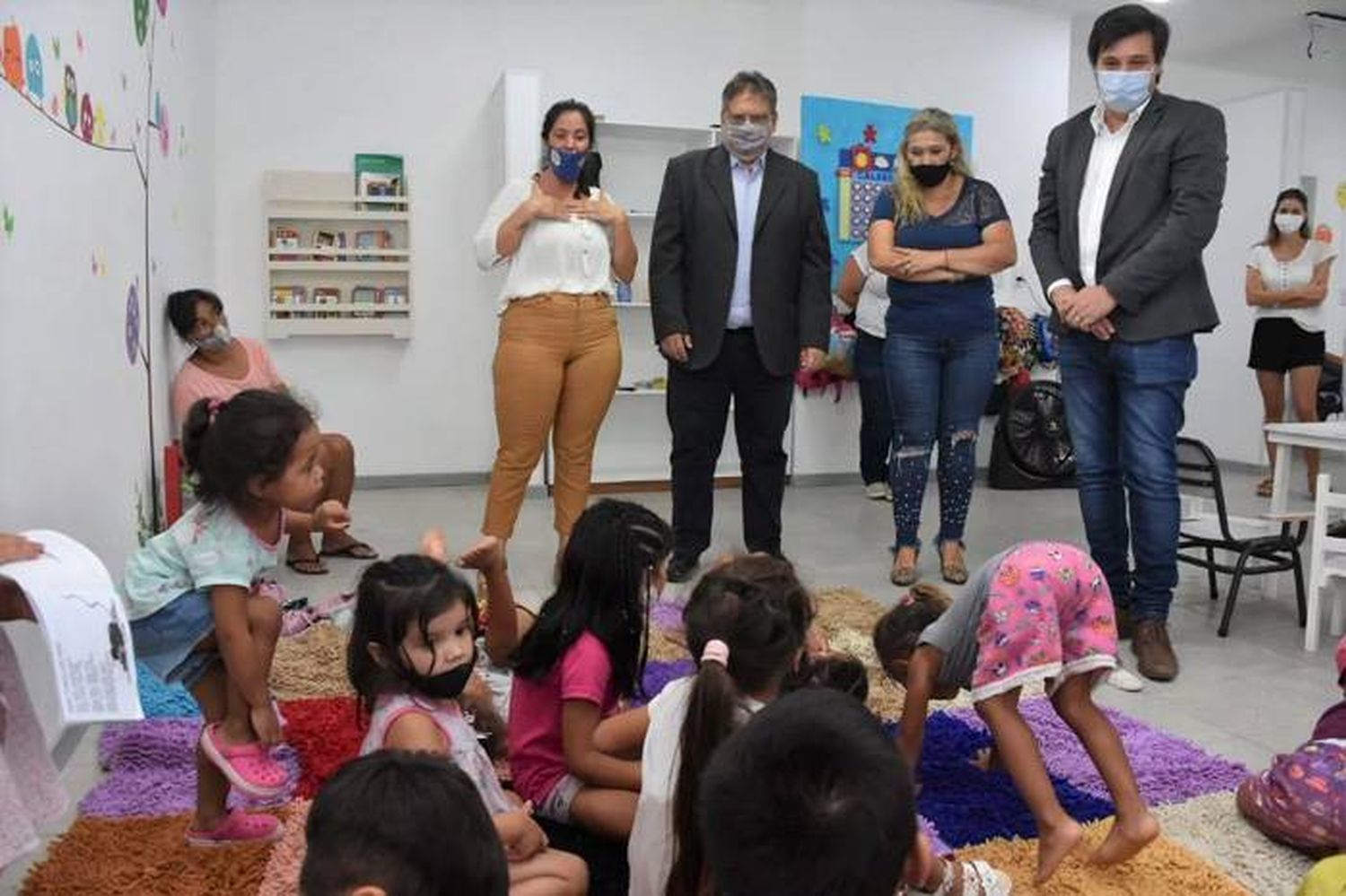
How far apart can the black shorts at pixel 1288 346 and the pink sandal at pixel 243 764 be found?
548cm

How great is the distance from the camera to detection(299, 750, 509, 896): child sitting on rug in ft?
2.78

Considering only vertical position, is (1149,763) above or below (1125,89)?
below

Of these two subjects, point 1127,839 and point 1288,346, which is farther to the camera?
point 1288,346

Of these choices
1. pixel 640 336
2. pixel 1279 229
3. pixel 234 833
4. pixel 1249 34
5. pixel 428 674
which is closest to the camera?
pixel 428 674

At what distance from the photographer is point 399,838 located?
33.7 inches

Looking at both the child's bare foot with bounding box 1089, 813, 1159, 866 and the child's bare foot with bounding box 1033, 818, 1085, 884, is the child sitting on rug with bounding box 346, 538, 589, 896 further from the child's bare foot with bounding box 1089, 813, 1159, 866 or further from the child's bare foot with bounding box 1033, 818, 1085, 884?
the child's bare foot with bounding box 1089, 813, 1159, 866

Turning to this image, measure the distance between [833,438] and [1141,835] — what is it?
415 cm

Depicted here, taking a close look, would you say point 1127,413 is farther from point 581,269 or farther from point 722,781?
point 722,781

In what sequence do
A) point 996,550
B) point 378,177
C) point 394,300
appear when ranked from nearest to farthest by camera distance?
point 996,550 → point 378,177 → point 394,300

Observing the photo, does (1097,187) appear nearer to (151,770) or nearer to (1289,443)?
(1289,443)

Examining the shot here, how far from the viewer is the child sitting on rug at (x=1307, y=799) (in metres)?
1.70

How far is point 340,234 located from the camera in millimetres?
5051

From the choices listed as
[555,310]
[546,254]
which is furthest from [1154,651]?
[546,254]

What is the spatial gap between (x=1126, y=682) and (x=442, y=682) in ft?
5.69
